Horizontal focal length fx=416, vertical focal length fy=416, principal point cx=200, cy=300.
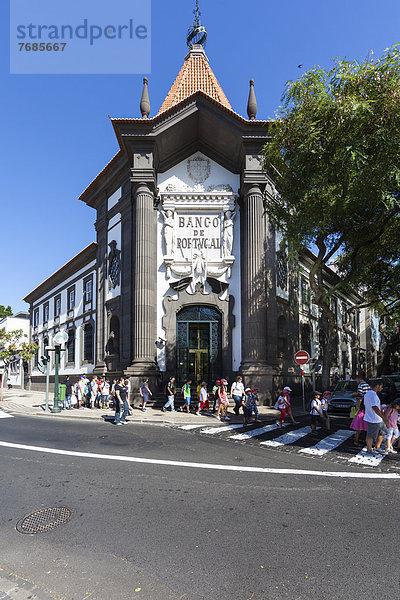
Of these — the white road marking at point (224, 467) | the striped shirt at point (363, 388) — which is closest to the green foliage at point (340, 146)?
the striped shirt at point (363, 388)

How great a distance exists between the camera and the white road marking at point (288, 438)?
36.9 ft

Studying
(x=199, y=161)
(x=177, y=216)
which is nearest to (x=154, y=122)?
(x=199, y=161)

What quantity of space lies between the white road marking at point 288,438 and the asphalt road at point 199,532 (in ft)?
7.18

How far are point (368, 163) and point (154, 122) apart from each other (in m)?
11.8

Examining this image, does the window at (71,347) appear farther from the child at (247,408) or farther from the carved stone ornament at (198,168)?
the child at (247,408)

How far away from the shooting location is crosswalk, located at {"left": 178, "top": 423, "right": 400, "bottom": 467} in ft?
31.5

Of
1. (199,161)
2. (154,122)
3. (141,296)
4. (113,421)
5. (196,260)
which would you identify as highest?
(154,122)

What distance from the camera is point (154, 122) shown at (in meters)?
21.9

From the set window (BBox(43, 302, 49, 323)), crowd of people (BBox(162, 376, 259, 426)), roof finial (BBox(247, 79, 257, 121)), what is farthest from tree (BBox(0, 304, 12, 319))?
roof finial (BBox(247, 79, 257, 121))

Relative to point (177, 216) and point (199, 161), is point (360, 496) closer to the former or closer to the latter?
point (177, 216)

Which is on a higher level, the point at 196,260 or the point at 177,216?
the point at 177,216

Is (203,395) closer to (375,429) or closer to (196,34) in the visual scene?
(375,429)

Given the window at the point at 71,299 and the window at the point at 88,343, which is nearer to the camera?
the window at the point at 88,343

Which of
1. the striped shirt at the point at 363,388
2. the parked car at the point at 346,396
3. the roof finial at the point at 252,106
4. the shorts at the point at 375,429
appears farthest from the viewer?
the roof finial at the point at 252,106
